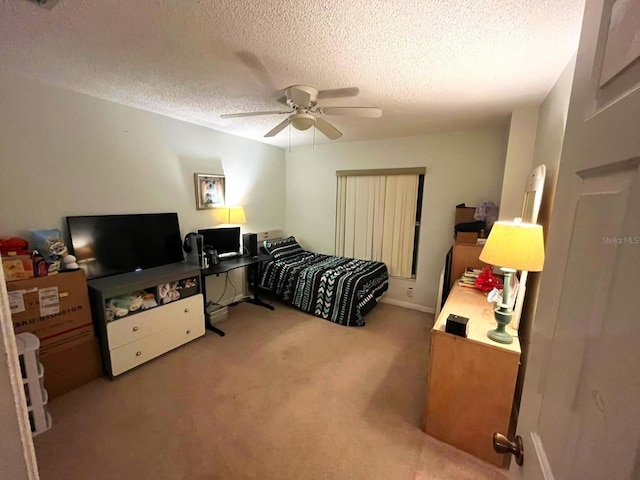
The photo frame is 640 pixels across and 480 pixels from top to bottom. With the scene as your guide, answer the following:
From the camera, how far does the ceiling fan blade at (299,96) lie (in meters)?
1.92

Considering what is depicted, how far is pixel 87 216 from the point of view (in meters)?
2.39

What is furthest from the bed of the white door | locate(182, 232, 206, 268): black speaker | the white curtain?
the white door

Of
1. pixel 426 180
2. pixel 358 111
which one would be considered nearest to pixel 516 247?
pixel 358 111

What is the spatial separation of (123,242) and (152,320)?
A: 0.83 meters

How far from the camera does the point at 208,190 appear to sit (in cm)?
340

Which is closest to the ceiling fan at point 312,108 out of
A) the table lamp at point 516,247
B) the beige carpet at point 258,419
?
the table lamp at point 516,247

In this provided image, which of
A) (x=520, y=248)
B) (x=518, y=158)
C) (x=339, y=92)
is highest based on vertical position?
(x=339, y=92)

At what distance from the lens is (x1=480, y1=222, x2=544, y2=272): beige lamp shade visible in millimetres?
1400

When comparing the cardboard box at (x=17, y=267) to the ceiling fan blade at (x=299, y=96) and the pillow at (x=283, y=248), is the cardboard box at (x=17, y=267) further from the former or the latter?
the pillow at (x=283, y=248)

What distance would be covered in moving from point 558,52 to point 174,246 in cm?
357

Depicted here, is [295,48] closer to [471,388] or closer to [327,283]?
[471,388]

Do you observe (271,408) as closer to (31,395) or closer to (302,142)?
(31,395)

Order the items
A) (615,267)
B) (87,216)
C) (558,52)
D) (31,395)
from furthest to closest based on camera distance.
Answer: (87,216), (31,395), (558,52), (615,267)

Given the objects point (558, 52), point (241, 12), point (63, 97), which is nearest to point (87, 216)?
point (63, 97)
